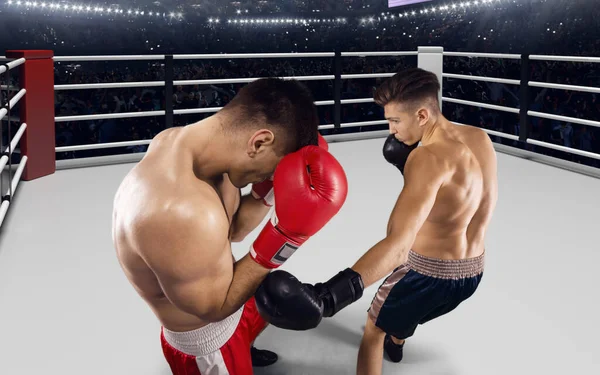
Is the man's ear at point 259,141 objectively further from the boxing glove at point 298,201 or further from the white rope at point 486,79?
the white rope at point 486,79

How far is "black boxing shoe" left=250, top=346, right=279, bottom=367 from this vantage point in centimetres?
177

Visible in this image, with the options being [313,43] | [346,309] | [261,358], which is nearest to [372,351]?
[261,358]

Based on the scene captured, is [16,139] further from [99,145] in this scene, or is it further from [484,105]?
[484,105]

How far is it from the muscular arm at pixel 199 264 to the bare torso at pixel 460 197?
2.00ft

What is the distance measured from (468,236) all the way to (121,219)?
37.1 inches

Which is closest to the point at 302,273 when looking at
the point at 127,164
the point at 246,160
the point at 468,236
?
the point at 468,236

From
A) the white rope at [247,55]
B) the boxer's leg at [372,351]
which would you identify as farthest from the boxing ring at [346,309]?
the white rope at [247,55]

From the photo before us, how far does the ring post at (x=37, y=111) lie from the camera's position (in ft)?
13.7

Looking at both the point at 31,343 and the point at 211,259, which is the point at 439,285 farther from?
the point at 31,343

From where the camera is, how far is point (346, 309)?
7.14 feet

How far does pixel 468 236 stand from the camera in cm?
170

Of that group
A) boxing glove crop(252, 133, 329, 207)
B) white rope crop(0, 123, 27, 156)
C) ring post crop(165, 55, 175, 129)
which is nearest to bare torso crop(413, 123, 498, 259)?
boxing glove crop(252, 133, 329, 207)

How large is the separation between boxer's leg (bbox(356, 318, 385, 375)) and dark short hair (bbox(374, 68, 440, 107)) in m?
0.61

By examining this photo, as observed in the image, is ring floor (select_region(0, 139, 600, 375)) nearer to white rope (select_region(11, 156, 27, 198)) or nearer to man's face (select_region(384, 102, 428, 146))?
white rope (select_region(11, 156, 27, 198))
